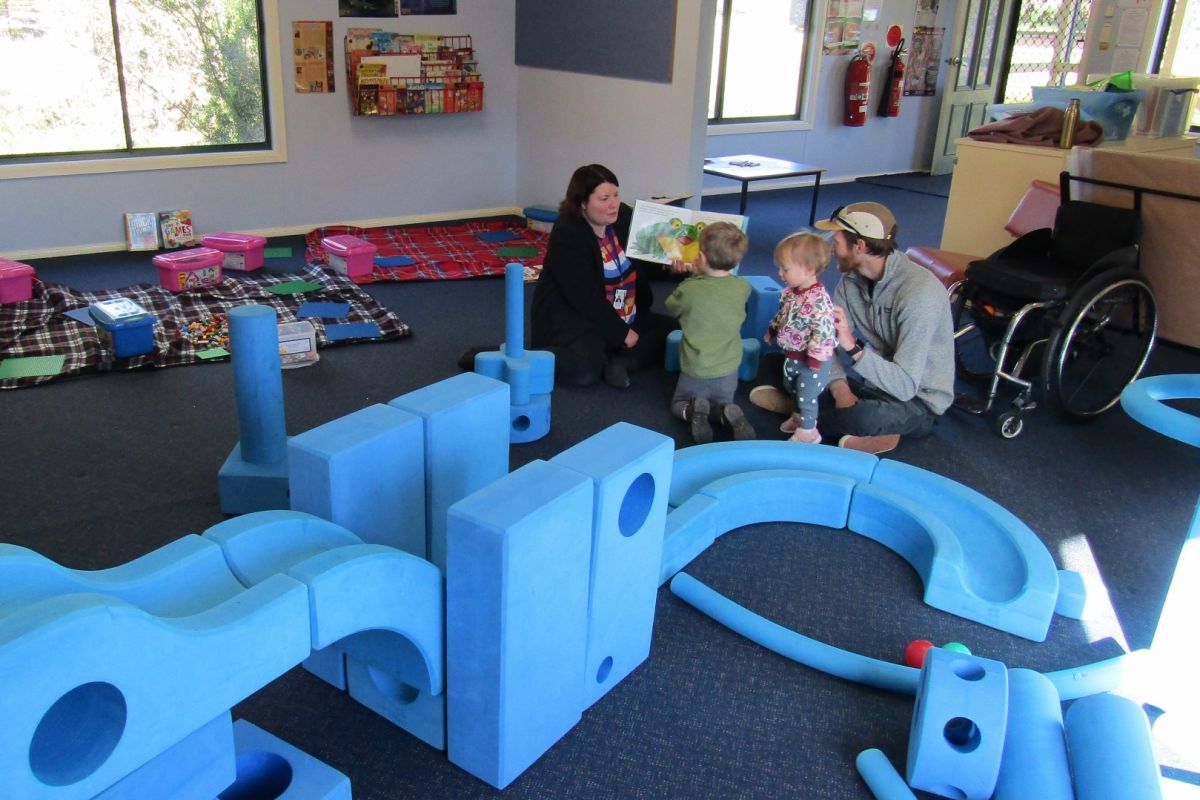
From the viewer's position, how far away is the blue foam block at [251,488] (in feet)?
8.96

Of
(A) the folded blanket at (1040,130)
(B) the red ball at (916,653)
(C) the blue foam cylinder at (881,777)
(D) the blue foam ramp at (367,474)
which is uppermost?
(A) the folded blanket at (1040,130)

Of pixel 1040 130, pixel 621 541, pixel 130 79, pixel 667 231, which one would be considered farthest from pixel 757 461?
pixel 130 79

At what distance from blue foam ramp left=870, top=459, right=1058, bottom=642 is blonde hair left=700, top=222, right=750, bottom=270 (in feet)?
2.94

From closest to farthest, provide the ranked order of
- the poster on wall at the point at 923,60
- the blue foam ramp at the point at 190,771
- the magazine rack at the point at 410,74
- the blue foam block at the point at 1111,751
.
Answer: the blue foam ramp at the point at 190,771 → the blue foam block at the point at 1111,751 → the magazine rack at the point at 410,74 → the poster on wall at the point at 923,60

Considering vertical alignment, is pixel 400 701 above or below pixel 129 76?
below

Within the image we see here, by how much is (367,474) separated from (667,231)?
2.28 meters

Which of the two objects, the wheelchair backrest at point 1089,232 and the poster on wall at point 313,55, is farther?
the poster on wall at point 313,55

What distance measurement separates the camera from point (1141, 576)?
269 centimetres

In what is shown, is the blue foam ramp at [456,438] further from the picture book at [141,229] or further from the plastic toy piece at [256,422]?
the picture book at [141,229]

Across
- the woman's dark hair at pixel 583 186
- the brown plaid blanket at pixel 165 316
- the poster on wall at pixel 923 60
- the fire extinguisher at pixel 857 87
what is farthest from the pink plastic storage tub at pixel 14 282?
the poster on wall at pixel 923 60

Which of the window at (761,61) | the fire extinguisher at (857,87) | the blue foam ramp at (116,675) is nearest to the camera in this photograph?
the blue foam ramp at (116,675)

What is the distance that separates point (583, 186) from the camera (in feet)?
11.8

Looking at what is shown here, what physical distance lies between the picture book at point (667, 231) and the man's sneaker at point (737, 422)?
2.59 ft

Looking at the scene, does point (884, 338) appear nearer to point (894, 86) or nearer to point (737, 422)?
point (737, 422)
